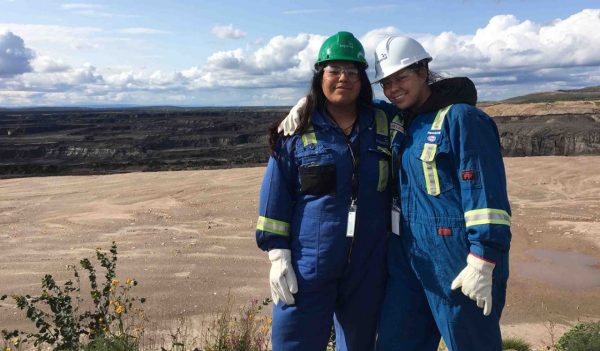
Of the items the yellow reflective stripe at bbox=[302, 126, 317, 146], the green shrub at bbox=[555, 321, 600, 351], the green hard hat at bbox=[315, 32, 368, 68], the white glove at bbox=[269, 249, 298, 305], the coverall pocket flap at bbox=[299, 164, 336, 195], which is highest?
the green hard hat at bbox=[315, 32, 368, 68]

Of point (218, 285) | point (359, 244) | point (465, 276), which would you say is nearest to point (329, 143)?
point (359, 244)

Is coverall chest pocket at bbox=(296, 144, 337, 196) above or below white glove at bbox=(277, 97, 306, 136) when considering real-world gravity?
below

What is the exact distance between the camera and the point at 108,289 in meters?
3.88

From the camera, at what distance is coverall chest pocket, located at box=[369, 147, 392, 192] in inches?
117

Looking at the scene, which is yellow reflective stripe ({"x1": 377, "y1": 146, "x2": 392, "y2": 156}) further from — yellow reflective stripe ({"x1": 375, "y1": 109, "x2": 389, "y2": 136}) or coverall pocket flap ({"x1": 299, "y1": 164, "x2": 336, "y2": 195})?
coverall pocket flap ({"x1": 299, "y1": 164, "x2": 336, "y2": 195})

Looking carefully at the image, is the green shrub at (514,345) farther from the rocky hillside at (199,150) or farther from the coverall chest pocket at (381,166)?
the rocky hillside at (199,150)

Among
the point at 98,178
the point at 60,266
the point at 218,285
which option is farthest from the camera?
the point at 98,178

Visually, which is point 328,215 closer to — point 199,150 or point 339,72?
point 339,72

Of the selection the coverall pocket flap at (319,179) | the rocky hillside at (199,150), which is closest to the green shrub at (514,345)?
the coverall pocket flap at (319,179)

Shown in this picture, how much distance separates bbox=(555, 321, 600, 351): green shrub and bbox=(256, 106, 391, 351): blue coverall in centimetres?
213

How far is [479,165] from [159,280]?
22.1 ft

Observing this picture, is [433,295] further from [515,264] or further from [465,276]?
[515,264]

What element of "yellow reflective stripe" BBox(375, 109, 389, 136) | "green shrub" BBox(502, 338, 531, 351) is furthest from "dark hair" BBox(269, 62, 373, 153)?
"green shrub" BBox(502, 338, 531, 351)

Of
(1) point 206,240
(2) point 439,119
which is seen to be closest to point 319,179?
(2) point 439,119
